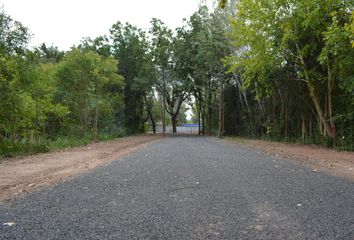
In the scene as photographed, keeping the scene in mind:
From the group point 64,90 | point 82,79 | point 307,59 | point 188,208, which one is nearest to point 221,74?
point 307,59

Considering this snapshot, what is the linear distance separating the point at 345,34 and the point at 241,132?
16.0m

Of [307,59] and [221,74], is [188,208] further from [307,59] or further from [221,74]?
[221,74]

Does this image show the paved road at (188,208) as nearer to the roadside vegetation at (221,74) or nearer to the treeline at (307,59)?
the roadside vegetation at (221,74)

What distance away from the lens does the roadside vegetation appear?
898cm

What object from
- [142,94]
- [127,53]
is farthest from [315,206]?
[142,94]

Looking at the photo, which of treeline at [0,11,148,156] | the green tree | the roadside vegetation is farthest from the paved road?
the green tree

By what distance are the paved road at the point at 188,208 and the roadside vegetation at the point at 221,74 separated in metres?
3.10

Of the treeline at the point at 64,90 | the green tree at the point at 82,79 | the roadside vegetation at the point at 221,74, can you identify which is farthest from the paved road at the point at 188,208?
the green tree at the point at 82,79

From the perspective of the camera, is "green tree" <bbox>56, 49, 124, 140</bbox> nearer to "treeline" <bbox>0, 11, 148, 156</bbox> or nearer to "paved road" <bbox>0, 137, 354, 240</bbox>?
"treeline" <bbox>0, 11, 148, 156</bbox>

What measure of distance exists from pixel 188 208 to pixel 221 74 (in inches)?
775

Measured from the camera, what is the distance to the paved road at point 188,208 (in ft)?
8.11

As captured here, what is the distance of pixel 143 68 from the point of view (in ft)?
83.1

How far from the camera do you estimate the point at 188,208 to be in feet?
10.4

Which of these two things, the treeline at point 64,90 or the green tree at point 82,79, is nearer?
the treeline at point 64,90
